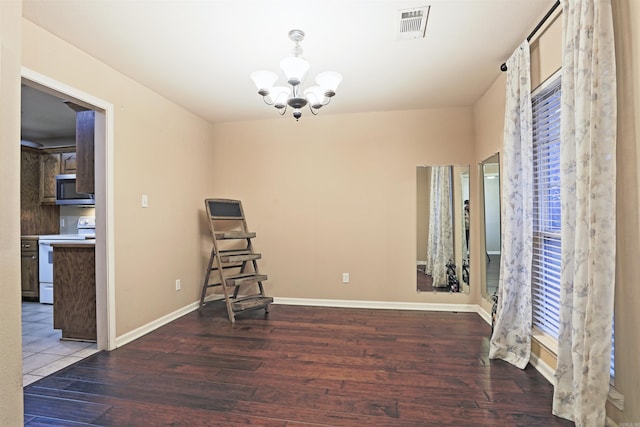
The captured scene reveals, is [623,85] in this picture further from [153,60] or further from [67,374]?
[67,374]

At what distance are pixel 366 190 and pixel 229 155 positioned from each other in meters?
1.87

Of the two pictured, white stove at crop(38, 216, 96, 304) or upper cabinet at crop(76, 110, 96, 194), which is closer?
upper cabinet at crop(76, 110, 96, 194)

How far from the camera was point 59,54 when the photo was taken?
2.33 metres

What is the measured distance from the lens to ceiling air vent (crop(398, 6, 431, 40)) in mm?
2030

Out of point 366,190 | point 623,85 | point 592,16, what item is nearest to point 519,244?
point 623,85

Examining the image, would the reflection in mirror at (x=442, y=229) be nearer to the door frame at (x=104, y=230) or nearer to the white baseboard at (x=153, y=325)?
the white baseboard at (x=153, y=325)

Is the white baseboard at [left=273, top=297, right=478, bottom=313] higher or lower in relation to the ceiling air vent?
lower

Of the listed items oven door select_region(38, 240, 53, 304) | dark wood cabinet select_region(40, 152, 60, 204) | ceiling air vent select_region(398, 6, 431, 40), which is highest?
ceiling air vent select_region(398, 6, 431, 40)

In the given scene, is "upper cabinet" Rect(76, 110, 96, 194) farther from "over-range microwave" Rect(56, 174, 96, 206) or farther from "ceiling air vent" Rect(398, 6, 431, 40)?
"ceiling air vent" Rect(398, 6, 431, 40)

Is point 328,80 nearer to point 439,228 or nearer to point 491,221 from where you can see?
point 491,221

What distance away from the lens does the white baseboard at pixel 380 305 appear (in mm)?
3771

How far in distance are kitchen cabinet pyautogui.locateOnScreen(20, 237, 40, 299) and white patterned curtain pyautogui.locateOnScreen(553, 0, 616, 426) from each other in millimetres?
5733

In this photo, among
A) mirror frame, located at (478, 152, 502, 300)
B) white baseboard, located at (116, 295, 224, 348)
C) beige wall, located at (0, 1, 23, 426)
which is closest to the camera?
beige wall, located at (0, 1, 23, 426)

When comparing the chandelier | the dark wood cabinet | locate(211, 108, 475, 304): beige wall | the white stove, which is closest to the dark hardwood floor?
locate(211, 108, 475, 304): beige wall
